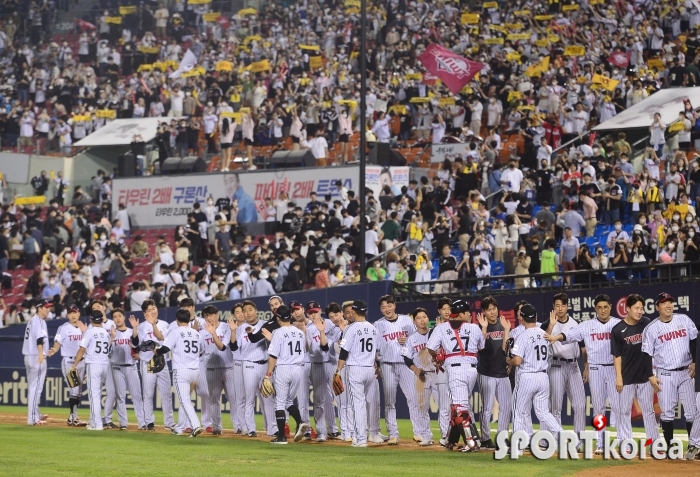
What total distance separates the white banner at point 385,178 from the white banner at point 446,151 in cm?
92

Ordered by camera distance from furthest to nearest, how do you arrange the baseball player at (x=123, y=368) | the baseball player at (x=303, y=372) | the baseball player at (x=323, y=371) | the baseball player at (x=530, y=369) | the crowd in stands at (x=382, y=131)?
the crowd in stands at (x=382, y=131) < the baseball player at (x=123, y=368) < the baseball player at (x=323, y=371) < the baseball player at (x=303, y=372) < the baseball player at (x=530, y=369)

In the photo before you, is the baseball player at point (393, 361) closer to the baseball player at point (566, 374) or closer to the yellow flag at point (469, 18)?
the baseball player at point (566, 374)

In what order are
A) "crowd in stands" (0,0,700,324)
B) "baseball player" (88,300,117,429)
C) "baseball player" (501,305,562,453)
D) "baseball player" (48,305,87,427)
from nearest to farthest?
"baseball player" (501,305,562,453) < "baseball player" (88,300,117,429) < "baseball player" (48,305,87,427) < "crowd in stands" (0,0,700,324)

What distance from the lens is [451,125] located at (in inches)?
1361

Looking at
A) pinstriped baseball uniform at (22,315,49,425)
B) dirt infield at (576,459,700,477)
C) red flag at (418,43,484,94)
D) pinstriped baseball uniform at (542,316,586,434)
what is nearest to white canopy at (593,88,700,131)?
red flag at (418,43,484,94)

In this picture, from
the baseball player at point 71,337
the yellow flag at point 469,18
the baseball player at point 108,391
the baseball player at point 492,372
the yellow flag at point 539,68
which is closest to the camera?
the baseball player at point 492,372

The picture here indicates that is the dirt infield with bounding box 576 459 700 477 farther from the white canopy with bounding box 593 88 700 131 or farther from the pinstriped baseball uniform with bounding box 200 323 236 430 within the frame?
the white canopy with bounding box 593 88 700 131

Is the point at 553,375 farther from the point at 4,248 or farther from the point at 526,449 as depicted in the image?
the point at 4,248

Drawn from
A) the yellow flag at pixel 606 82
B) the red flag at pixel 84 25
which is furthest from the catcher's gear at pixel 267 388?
the red flag at pixel 84 25

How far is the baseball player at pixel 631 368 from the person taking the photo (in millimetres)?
15508

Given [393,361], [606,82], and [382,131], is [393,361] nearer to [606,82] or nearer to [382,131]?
[606,82]

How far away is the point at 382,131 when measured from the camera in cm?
3509

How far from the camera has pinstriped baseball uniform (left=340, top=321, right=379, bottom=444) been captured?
1741 centimetres

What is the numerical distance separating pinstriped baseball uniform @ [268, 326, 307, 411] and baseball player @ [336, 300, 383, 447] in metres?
0.72
